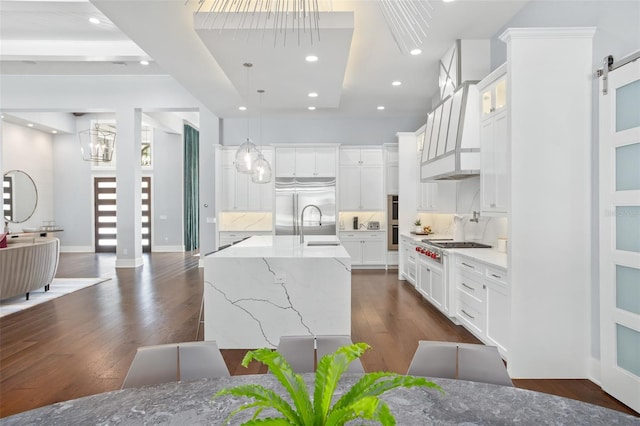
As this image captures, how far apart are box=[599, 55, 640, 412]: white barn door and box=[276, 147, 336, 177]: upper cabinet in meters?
5.63

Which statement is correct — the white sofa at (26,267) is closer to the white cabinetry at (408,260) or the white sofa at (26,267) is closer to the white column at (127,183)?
the white column at (127,183)

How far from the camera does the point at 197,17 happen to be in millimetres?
3680

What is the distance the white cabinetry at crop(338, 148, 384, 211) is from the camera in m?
8.30

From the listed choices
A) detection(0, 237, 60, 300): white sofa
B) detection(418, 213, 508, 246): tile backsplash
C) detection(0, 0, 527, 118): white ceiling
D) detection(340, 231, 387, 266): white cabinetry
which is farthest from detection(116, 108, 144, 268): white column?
detection(418, 213, 508, 246): tile backsplash

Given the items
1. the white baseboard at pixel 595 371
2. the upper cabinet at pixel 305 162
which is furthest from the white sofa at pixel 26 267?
the white baseboard at pixel 595 371

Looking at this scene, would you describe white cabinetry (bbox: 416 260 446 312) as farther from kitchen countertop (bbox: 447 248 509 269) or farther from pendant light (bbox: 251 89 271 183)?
pendant light (bbox: 251 89 271 183)

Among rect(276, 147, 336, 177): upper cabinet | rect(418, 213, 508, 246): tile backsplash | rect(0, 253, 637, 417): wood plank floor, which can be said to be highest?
rect(276, 147, 336, 177): upper cabinet

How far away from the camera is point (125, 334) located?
4176 mm

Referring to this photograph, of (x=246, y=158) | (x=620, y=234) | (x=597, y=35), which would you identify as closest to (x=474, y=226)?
(x=620, y=234)

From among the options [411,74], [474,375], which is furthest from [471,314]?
[411,74]

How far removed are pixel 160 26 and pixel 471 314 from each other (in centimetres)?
445

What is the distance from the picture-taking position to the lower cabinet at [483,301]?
10.8ft

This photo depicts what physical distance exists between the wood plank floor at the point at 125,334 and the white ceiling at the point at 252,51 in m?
3.10

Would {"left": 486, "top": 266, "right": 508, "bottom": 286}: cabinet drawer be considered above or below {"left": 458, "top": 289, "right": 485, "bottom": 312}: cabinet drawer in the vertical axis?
above
